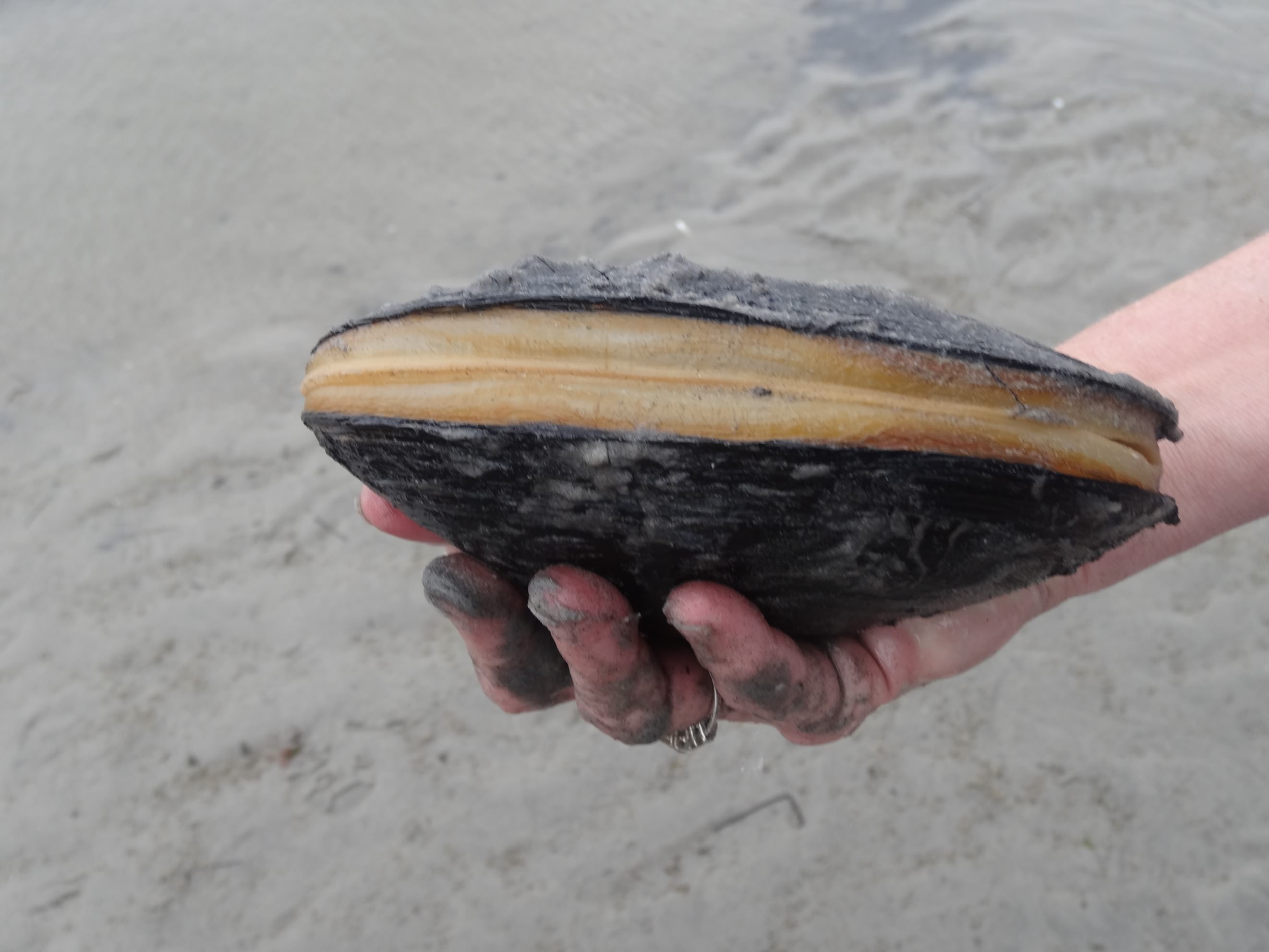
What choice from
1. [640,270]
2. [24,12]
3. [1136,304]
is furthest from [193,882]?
[24,12]

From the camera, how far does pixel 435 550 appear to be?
11.1 feet

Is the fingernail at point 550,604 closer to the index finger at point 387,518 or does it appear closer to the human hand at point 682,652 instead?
the human hand at point 682,652

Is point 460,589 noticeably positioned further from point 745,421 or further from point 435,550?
point 435,550

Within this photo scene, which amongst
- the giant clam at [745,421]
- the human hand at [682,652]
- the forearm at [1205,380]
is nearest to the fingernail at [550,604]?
the human hand at [682,652]

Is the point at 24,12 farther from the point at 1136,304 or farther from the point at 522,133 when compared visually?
the point at 1136,304

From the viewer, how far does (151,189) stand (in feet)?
15.9

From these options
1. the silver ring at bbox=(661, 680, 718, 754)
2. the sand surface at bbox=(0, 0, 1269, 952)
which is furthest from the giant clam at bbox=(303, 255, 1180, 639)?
the sand surface at bbox=(0, 0, 1269, 952)

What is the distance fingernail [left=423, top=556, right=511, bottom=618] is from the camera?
5.38ft

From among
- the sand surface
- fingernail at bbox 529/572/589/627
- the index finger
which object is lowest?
the sand surface

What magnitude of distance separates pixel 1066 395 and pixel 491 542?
0.88m

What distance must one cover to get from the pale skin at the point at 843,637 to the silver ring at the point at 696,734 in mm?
28

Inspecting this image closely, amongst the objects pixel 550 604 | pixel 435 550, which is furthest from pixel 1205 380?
pixel 435 550

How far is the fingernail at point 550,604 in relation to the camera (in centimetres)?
149

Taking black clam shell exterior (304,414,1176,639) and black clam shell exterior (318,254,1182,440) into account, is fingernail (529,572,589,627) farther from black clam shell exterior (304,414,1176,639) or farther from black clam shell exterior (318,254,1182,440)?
black clam shell exterior (318,254,1182,440)
